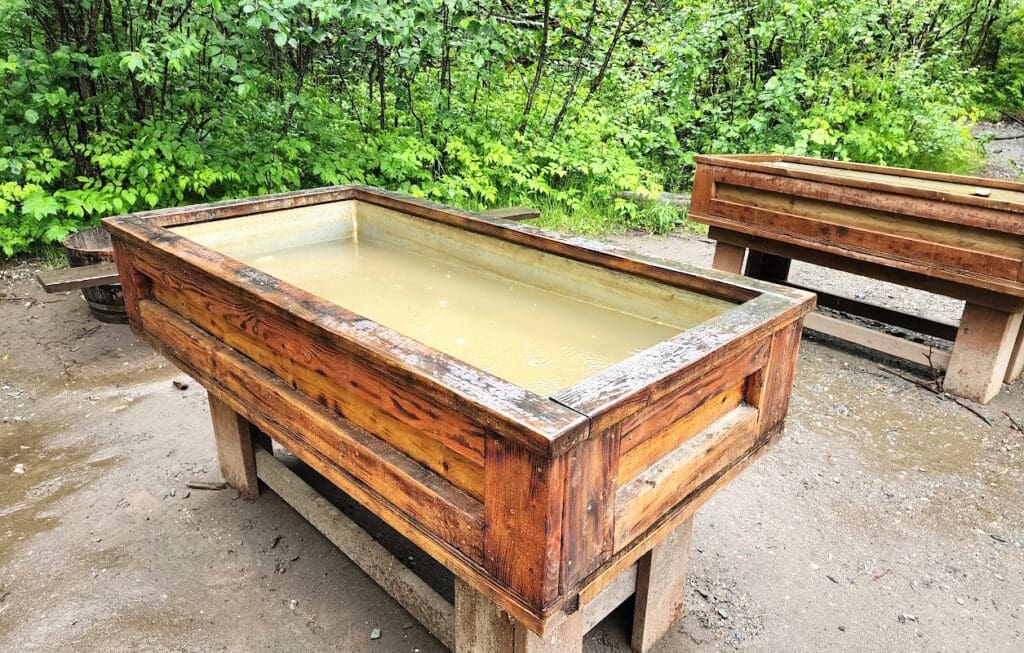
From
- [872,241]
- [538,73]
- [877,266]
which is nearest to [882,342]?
[877,266]

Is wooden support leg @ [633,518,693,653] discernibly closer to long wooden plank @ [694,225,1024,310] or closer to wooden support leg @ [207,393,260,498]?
wooden support leg @ [207,393,260,498]

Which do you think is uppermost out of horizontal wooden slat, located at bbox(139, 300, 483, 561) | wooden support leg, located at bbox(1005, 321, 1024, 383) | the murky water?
the murky water

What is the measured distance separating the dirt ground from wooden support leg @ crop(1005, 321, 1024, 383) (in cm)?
31

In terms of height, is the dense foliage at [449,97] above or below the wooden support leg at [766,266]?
above

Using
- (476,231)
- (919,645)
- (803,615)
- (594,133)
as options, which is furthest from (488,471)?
(594,133)

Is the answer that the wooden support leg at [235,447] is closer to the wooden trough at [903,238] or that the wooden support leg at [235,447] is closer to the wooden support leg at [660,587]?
the wooden support leg at [660,587]

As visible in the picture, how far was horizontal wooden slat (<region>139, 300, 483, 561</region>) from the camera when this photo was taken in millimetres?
1294

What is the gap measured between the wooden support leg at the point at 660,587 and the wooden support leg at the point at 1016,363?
295 cm

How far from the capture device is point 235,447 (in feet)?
8.89

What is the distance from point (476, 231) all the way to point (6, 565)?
6.82 ft

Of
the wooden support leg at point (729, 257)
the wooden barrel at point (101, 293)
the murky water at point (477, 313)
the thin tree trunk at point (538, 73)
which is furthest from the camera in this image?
the thin tree trunk at point (538, 73)

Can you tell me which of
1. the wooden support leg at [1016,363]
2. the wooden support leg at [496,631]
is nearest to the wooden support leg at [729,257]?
the wooden support leg at [1016,363]

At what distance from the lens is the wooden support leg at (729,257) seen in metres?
4.65

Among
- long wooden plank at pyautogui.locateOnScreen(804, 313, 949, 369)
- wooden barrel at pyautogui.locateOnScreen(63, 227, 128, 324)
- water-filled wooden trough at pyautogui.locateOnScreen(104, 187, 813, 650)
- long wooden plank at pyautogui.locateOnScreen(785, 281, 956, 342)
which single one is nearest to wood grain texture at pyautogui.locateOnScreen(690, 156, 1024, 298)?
long wooden plank at pyautogui.locateOnScreen(785, 281, 956, 342)
